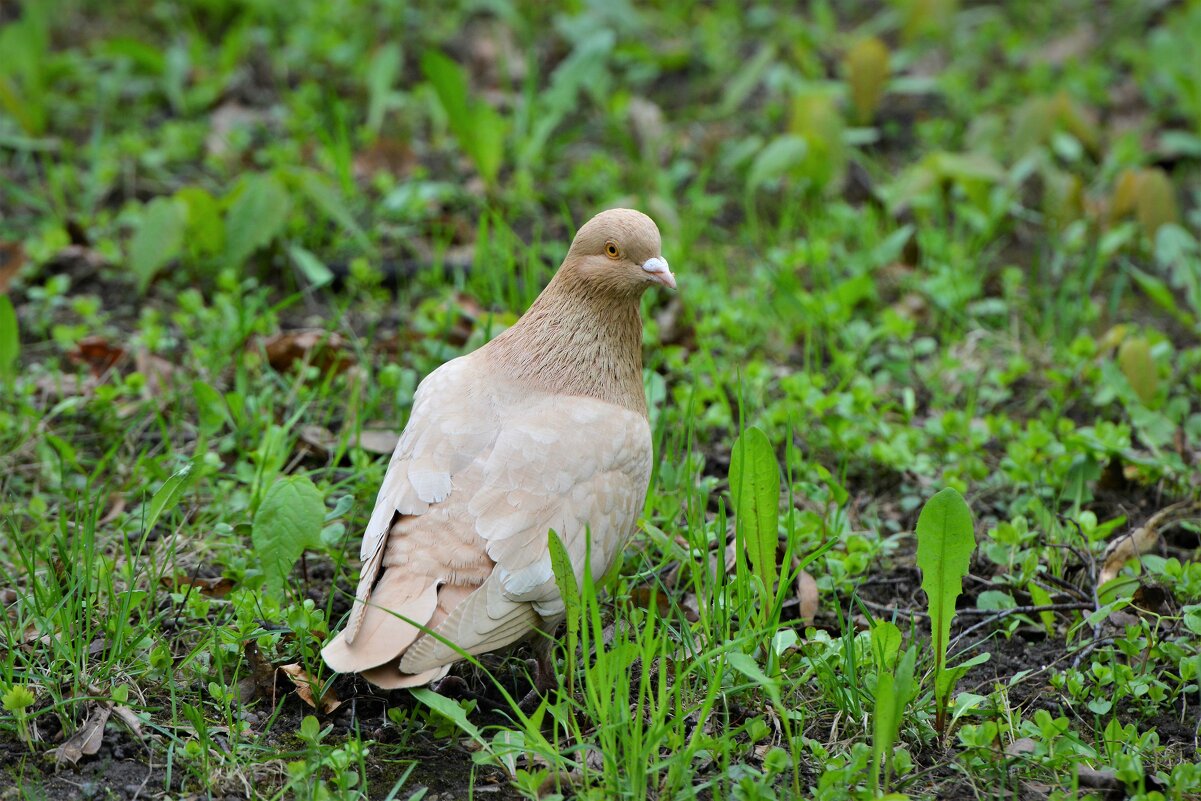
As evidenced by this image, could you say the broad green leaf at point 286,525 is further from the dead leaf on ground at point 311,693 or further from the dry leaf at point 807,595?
the dry leaf at point 807,595

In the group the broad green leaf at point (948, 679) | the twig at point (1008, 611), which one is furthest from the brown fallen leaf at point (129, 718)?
the twig at point (1008, 611)

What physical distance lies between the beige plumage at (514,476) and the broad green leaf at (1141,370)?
1.64 metres

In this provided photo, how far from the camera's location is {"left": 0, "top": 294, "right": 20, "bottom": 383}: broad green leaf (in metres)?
3.73

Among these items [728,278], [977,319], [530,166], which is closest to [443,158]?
[530,166]

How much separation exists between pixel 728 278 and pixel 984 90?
2.24 meters

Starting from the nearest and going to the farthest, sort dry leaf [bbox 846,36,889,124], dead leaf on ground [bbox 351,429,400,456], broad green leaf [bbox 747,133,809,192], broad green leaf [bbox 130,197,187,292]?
dead leaf on ground [bbox 351,429,400,456], broad green leaf [bbox 130,197,187,292], broad green leaf [bbox 747,133,809,192], dry leaf [bbox 846,36,889,124]

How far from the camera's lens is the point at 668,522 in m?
3.43

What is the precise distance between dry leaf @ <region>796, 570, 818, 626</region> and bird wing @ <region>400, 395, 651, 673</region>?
1.68ft

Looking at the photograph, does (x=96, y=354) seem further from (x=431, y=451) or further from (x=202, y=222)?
(x=431, y=451)

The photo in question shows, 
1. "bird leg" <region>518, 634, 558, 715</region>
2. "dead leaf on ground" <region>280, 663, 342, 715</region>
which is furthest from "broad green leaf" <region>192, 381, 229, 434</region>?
"bird leg" <region>518, 634, 558, 715</region>

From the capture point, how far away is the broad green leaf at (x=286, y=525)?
302 cm

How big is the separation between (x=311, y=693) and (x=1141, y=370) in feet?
8.80

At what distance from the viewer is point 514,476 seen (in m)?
2.91

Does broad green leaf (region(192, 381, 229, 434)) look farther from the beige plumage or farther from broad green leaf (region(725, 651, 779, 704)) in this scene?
broad green leaf (region(725, 651, 779, 704))
